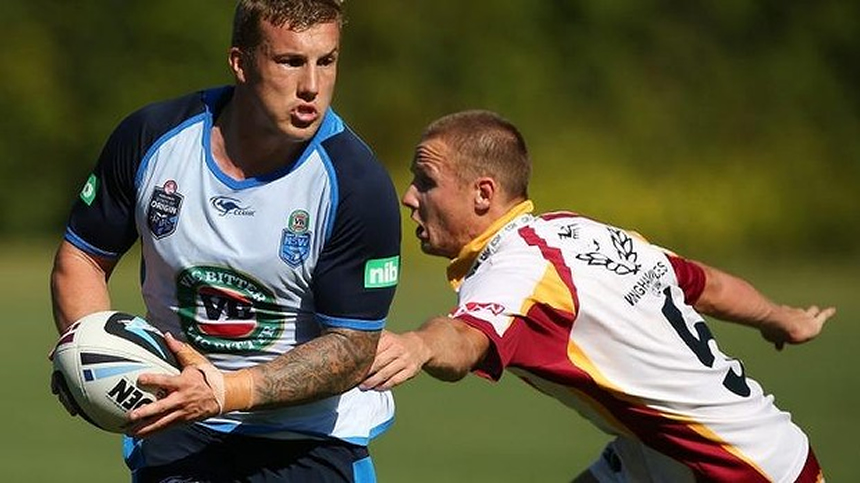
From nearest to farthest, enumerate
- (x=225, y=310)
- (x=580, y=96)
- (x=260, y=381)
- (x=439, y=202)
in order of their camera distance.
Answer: (x=260, y=381), (x=225, y=310), (x=439, y=202), (x=580, y=96)

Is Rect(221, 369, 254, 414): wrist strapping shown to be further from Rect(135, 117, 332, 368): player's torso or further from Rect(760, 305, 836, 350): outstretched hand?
Rect(760, 305, 836, 350): outstretched hand

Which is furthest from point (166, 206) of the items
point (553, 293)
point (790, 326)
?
point (790, 326)

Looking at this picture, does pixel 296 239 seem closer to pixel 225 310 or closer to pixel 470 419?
pixel 225 310

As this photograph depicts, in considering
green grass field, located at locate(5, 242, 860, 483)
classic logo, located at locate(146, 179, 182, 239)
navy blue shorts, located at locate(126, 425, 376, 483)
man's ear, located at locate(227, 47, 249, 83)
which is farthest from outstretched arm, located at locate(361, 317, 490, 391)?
green grass field, located at locate(5, 242, 860, 483)

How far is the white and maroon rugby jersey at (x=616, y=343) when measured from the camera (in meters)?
5.39

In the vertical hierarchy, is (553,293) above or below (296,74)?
below

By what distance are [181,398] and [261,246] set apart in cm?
75

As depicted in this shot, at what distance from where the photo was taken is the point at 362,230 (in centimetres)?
524

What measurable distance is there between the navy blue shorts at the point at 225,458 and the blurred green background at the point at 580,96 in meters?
14.1

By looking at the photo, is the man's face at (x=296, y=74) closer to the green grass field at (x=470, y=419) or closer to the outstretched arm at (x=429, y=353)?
the outstretched arm at (x=429, y=353)

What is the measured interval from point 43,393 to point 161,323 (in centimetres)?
704

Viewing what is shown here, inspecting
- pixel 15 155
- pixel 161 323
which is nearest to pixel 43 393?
pixel 161 323

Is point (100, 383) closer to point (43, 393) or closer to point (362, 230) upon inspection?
point (362, 230)

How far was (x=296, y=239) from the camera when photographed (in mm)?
5297
